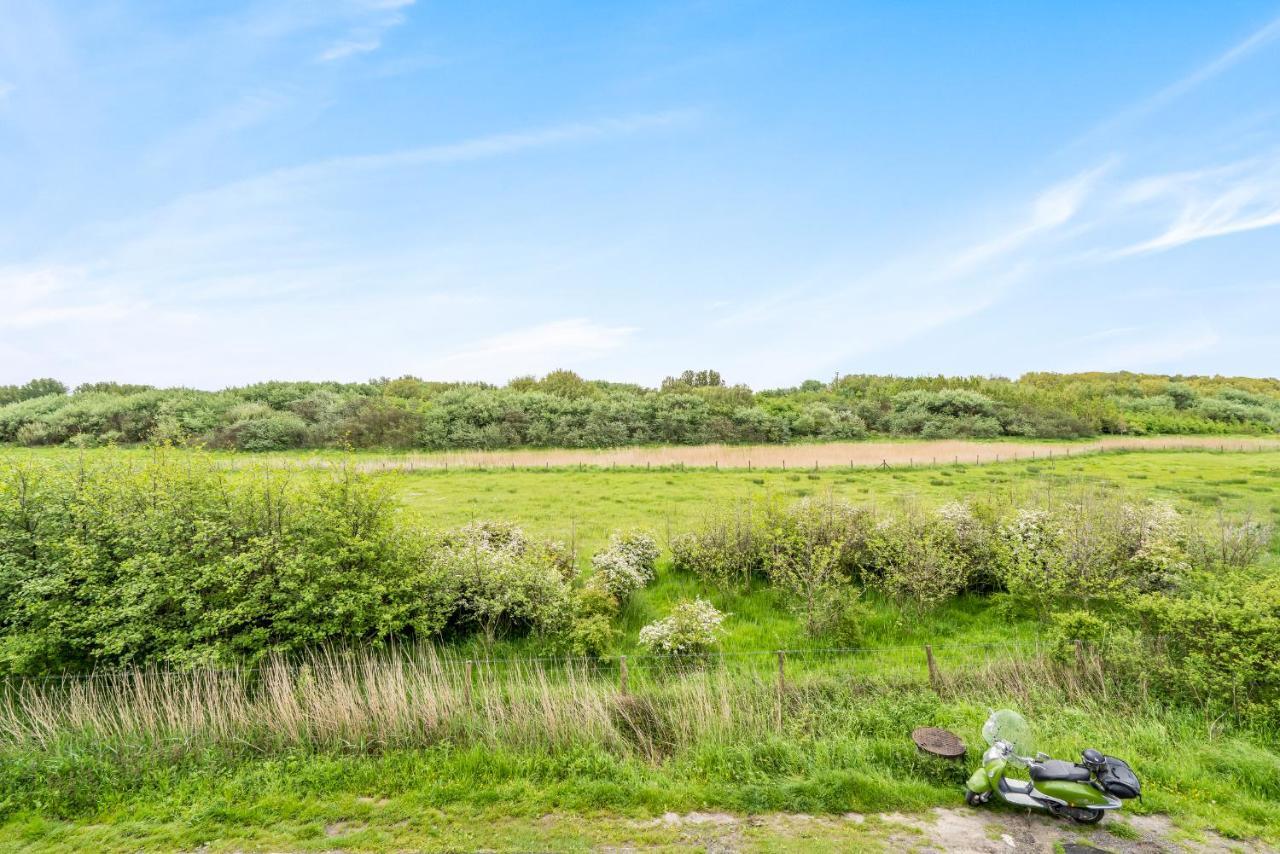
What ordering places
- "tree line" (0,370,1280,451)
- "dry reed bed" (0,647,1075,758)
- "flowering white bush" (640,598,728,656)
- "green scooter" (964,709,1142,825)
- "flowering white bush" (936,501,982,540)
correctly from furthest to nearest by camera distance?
"tree line" (0,370,1280,451), "flowering white bush" (936,501,982,540), "flowering white bush" (640,598,728,656), "dry reed bed" (0,647,1075,758), "green scooter" (964,709,1142,825)

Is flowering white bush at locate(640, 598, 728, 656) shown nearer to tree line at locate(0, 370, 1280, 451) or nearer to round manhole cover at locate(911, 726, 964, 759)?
round manhole cover at locate(911, 726, 964, 759)

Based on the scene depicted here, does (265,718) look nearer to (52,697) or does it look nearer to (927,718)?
(52,697)

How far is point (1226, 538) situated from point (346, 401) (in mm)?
57056

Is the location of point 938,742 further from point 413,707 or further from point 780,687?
point 413,707

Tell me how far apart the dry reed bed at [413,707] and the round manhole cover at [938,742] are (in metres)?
1.61

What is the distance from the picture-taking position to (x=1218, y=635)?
794cm

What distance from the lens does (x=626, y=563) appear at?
567 inches

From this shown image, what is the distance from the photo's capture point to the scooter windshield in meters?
6.49

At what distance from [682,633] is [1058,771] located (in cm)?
611

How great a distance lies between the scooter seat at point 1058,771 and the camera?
19.9ft

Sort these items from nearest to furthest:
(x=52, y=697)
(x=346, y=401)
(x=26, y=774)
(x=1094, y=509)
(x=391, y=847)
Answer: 1. (x=391, y=847)
2. (x=26, y=774)
3. (x=52, y=697)
4. (x=1094, y=509)
5. (x=346, y=401)

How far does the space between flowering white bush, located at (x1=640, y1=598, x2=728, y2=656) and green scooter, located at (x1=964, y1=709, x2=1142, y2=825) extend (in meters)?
5.01

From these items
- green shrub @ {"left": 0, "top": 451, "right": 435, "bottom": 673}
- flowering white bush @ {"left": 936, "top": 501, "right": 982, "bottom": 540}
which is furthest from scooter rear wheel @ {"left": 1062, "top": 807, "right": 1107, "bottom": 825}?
green shrub @ {"left": 0, "top": 451, "right": 435, "bottom": 673}

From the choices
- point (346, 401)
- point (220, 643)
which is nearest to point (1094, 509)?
point (220, 643)
